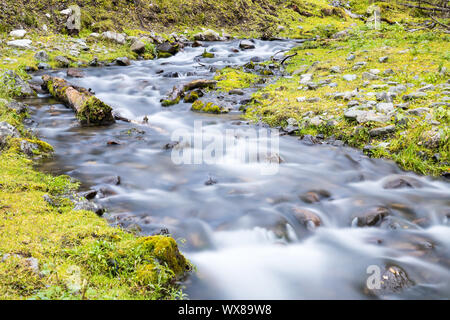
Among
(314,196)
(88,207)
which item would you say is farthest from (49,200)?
(314,196)

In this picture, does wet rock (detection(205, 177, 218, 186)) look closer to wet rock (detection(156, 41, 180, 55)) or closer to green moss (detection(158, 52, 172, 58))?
green moss (detection(158, 52, 172, 58))

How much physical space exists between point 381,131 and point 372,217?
2.85m

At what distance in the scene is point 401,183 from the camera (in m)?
5.55

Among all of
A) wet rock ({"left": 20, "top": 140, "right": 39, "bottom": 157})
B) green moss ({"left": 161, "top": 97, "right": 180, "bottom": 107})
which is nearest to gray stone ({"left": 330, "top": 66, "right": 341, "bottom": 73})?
green moss ({"left": 161, "top": 97, "right": 180, "bottom": 107})

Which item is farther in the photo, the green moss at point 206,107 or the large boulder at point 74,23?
the large boulder at point 74,23

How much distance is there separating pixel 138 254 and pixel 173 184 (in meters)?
2.70

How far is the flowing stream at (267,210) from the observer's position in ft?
12.0

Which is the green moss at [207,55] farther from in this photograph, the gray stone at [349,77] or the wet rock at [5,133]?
the wet rock at [5,133]

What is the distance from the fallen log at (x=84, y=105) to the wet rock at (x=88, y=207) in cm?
475

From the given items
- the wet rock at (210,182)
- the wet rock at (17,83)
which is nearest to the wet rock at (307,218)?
the wet rock at (210,182)

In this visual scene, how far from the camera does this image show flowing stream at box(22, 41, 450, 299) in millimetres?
3656

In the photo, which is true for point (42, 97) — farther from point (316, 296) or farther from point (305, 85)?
point (316, 296)

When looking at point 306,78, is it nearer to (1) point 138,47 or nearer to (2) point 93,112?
(2) point 93,112

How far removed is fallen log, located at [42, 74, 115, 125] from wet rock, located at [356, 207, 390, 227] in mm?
7035
